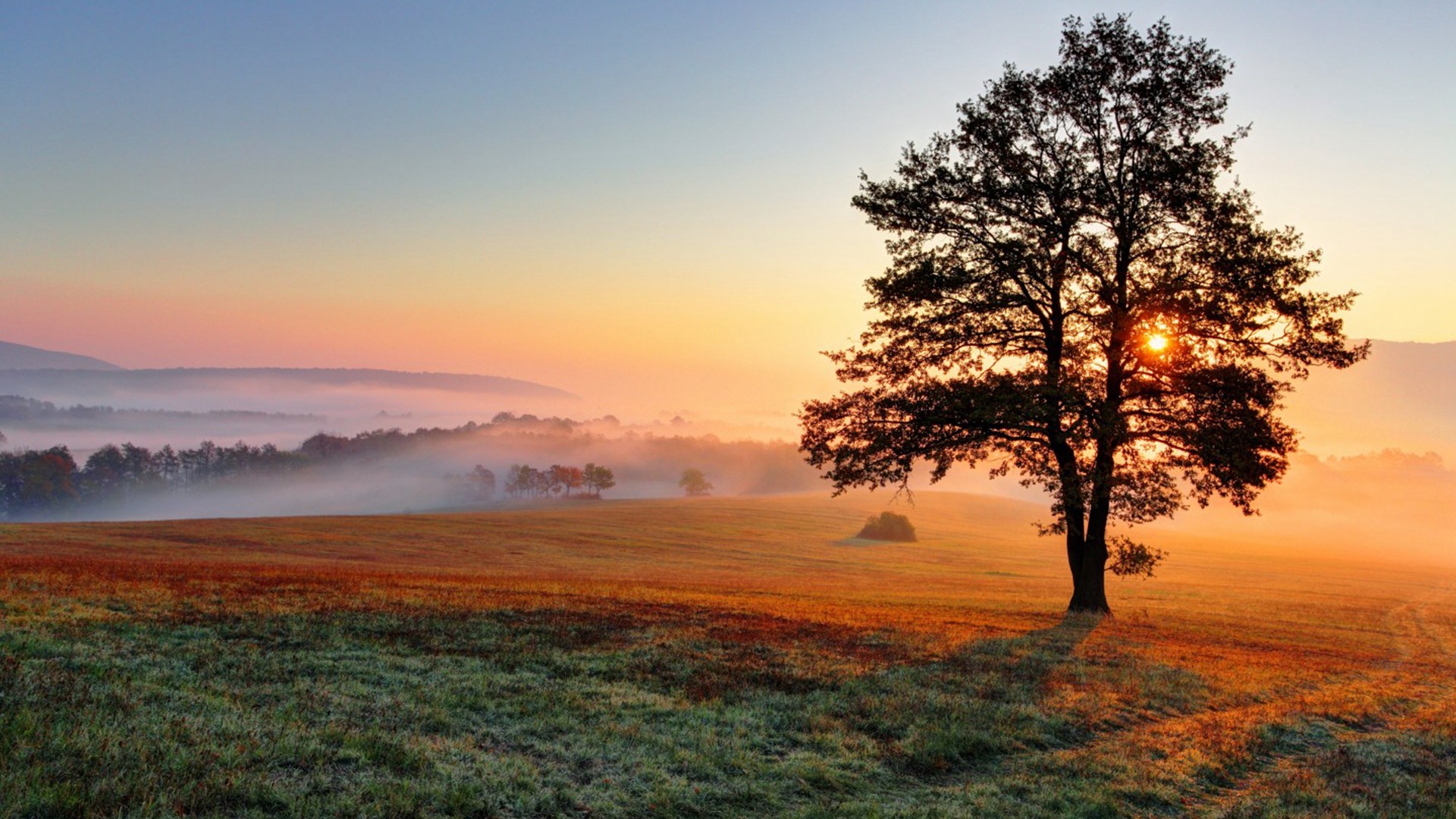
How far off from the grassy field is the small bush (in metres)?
79.3

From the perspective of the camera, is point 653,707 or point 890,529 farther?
point 890,529

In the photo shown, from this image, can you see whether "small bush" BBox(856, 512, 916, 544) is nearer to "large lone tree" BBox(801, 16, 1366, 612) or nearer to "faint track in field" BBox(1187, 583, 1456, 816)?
"faint track in field" BBox(1187, 583, 1456, 816)

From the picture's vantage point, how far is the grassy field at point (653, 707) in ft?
27.5

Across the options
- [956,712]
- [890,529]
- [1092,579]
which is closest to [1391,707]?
[956,712]

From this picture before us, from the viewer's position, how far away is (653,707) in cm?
1221

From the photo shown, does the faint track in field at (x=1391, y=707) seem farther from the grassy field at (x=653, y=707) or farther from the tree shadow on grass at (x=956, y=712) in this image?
the tree shadow on grass at (x=956, y=712)

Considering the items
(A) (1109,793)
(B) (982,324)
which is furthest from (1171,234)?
(A) (1109,793)

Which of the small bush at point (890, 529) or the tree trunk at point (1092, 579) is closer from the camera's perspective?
the tree trunk at point (1092, 579)

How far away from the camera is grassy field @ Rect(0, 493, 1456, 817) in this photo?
27.5 feet

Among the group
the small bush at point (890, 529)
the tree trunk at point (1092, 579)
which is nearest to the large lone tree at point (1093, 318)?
the tree trunk at point (1092, 579)

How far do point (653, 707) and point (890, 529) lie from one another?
101952 millimetres

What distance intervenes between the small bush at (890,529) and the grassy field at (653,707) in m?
79.3

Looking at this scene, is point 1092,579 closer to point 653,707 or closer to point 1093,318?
point 1093,318

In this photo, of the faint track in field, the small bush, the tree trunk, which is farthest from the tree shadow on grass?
the small bush
